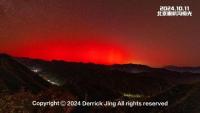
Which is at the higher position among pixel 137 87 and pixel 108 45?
pixel 108 45

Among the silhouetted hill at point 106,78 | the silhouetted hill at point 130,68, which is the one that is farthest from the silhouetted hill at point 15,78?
the silhouetted hill at point 130,68

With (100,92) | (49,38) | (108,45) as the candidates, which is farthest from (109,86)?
(49,38)

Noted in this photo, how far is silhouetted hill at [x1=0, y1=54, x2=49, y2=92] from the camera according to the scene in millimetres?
3057

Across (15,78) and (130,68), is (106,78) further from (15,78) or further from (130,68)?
(15,78)

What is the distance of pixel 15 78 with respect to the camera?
307cm

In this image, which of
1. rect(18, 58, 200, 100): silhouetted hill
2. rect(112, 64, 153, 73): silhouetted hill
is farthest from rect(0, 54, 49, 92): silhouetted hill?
rect(112, 64, 153, 73): silhouetted hill

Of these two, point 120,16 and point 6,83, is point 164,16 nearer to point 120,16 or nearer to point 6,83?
point 120,16

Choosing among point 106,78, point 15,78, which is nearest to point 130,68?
point 106,78

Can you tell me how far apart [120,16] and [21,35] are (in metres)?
0.63

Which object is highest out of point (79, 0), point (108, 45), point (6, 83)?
point (79, 0)

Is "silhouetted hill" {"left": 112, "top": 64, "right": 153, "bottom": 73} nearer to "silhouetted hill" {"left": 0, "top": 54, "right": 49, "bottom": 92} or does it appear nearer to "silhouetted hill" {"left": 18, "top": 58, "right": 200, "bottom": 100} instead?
"silhouetted hill" {"left": 18, "top": 58, "right": 200, "bottom": 100}

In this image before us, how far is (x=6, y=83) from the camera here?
3062 millimetres

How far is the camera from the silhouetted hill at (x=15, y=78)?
10.0 feet

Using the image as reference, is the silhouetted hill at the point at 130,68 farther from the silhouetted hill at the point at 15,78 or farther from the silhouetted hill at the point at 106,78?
the silhouetted hill at the point at 15,78
